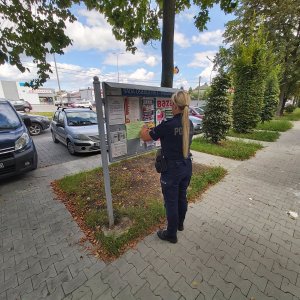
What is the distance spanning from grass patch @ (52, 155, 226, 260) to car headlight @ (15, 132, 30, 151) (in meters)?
1.16

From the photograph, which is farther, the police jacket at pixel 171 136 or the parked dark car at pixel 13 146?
the parked dark car at pixel 13 146

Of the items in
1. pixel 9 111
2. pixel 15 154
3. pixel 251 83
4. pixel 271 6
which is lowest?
pixel 15 154

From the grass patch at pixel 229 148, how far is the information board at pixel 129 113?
442 cm

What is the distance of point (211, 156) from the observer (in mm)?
7086

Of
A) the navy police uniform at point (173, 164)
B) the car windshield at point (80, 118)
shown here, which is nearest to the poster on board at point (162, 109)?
the navy police uniform at point (173, 164)

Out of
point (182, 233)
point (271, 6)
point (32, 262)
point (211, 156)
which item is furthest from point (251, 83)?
point (271, 6)

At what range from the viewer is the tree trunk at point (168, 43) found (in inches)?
179

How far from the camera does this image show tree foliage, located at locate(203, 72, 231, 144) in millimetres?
7914

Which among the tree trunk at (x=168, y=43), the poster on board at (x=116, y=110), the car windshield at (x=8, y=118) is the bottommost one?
the car windshield at (x=8, y=118)

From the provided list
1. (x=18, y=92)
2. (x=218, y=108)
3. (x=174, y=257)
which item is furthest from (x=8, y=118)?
(x=18, y=92)

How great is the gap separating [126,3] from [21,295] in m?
6.33

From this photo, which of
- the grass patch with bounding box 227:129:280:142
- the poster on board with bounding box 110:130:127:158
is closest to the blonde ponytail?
the poster on board with bounding box 110:130:127:158

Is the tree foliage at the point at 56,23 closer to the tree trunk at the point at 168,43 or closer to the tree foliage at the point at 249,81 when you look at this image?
the tree trunk at the point at 168,43

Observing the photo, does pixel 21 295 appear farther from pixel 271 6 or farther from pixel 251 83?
pixel 271 6
